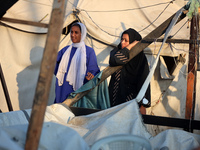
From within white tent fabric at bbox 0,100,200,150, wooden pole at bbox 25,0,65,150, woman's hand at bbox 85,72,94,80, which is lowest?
white tent fabric at bbox 0,100,200,150

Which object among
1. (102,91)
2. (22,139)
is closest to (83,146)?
(22,139)

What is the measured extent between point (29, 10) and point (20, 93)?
4.69ft

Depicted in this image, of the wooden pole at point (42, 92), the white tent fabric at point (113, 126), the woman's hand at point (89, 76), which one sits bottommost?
the white tent fabric at point (113, 126)

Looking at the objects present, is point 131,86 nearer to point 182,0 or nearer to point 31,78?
point 31,78

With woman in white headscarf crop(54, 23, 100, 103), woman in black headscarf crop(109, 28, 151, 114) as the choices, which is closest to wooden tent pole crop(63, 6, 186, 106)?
woman in black headscarf crop(109, 28, 151, 114)

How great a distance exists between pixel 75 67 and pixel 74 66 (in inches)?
0.8

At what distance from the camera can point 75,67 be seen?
4598 mm

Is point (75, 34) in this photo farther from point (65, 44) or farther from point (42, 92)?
Answer: point (42, 92)

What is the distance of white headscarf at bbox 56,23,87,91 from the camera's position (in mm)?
4480

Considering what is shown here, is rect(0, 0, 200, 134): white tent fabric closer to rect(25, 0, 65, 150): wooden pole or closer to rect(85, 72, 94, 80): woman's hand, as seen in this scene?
rect(85, 72, 94, 80): woman's hand

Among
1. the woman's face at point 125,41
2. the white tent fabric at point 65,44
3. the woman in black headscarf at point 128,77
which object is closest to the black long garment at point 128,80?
the woman in black headscarf at point 128,77

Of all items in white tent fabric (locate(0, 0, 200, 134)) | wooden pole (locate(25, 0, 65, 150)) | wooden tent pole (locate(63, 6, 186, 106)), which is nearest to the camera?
wooden pole (locate(25, 0, 65, 150))

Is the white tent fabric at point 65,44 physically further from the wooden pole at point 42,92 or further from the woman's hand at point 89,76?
the wooden pole at point 42,92

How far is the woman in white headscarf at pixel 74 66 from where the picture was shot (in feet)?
14.7
